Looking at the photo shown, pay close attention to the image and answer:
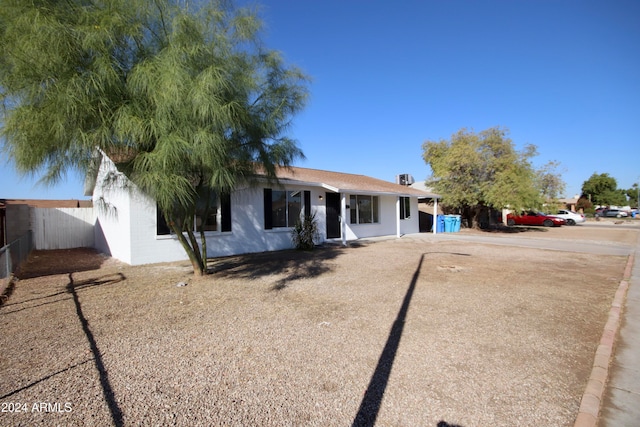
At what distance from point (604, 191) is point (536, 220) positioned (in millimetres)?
52969

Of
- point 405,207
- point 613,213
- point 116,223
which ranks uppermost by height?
point 405,207

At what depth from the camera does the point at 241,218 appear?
1162cm

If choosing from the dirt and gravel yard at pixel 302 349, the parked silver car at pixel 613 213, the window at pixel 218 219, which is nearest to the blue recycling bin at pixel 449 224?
the dirt and gravel yard at pixel 302 349

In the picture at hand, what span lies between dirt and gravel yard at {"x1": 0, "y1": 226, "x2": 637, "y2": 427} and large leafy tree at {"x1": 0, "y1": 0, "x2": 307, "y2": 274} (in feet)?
7.63

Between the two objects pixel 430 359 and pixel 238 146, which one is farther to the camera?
pixel 238 146

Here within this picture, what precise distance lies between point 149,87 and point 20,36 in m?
1.88

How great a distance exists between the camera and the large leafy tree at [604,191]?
212ft

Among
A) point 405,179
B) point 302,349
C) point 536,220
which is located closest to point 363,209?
point 405,179

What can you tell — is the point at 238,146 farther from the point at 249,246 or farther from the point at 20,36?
the point at 249,246

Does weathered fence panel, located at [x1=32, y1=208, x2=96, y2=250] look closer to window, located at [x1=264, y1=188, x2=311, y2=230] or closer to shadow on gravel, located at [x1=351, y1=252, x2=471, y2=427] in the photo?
window, located at [x1=264, y1=188, x2=311, y2=230]

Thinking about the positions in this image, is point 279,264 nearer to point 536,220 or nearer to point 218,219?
point 218,219

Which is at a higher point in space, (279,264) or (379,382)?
(279,264)

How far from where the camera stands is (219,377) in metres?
3.23

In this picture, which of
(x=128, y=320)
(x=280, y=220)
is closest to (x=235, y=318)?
(x=128, y=320)
